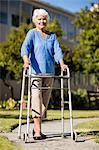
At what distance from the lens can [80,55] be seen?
27.8 meters

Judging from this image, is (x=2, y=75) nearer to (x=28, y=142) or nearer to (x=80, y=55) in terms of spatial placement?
(x=80, y=55)

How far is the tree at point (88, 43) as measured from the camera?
87.6 feet

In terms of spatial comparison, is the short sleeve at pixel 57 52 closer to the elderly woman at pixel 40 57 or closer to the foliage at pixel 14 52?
the elderly woman at pixel 40 57

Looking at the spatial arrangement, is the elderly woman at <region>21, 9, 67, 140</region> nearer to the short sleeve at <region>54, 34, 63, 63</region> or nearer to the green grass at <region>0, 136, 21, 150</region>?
the short sleeve at <region>54, 34, 63, 63</region>

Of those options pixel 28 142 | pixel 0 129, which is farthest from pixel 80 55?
pixel 28 142

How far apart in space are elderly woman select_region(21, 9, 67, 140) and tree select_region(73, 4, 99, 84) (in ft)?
60.6

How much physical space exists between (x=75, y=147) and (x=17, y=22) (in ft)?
94.8

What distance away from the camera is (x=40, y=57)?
7801 millimetres

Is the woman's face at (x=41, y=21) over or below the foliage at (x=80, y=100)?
over

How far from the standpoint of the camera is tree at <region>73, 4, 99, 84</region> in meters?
26.7

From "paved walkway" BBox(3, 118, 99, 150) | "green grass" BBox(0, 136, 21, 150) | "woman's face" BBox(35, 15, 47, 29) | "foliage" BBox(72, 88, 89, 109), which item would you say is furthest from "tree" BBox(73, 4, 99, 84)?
"green grass" BBox(0, 136, 21, 150)

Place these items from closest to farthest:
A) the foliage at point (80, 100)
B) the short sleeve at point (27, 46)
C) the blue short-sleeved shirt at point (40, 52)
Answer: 1. the short sleeve at point (27, 46)
2. the blue short-sleeved shirt at point (40, 52)
3. the foliage at point (80, 100)

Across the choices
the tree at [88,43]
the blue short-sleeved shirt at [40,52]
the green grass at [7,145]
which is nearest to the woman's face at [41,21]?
the blue short-sleeved shirt at [40,52]

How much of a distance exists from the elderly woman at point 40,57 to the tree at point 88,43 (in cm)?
1848
